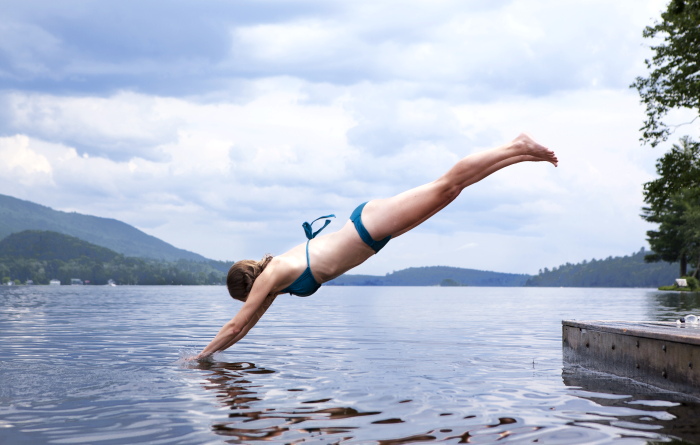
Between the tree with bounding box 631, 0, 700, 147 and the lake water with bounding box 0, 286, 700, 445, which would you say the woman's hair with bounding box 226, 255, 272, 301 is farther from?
the tree with bounding box 631, 0, 700, 147

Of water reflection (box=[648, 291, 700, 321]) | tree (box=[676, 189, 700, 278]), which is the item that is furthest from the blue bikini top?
tree (box=[676, 189, 700, 278])

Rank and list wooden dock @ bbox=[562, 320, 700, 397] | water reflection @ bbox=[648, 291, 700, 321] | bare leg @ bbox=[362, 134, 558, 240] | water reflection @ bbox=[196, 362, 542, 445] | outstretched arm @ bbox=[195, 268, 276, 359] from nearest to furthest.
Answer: water reflection @ bbox=[196, 362, 542, 445] < bare leg @ bbox=[362, 134, 558, 240] < wooden dock @ bbox=[562, 320, 700, 397] < outstretched arm @ bbox=[195, 268, 276, 359] < water reflection @ bbox=[648, 291, 700, 321]

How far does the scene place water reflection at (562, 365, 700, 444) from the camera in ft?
21.6

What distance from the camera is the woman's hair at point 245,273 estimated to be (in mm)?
9484

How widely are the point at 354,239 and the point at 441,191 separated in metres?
1.22

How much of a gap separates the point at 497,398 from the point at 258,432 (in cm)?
304

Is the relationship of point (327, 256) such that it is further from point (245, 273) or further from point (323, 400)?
point (323, 400)

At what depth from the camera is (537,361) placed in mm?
12289

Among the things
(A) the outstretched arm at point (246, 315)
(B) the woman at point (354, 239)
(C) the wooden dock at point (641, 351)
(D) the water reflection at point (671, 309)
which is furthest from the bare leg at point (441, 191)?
(D) the water reflection at point (671, 309)

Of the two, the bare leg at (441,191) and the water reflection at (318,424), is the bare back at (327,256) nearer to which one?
the bare leg at (441,191)

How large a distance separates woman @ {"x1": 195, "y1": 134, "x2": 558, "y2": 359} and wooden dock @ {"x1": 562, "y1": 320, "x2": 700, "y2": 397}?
2.67m

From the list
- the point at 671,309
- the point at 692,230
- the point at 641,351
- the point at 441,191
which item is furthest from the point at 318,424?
the point at 692,230

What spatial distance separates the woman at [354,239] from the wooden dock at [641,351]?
267 centimetres

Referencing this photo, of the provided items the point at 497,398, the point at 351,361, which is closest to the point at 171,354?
the point at 351,361
